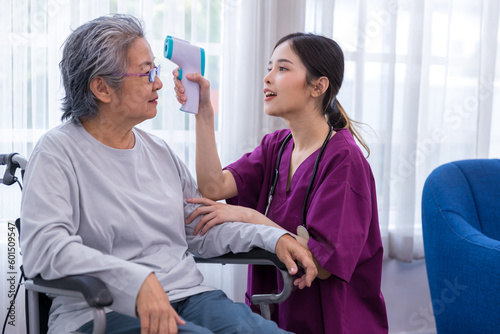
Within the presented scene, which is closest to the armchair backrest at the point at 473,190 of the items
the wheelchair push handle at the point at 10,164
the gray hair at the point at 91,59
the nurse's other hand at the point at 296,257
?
the nurse's other hand at the point at 296,257

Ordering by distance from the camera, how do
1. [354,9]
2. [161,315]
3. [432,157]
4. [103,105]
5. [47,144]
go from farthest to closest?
1. [432,157]
2. [354,9]
3. [103,105]
4. [47,144]
5. [161,315]

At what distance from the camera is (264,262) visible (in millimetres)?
1439

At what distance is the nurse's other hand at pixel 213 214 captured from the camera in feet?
5.09

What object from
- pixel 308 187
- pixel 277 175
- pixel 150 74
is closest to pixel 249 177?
pixel 277 175

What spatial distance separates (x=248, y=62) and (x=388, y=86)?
683 mm

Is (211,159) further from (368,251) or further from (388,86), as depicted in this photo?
(388,86)

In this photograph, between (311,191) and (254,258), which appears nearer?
(254,258)

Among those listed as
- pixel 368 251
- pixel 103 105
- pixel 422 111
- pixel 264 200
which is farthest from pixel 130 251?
pixel 422 111

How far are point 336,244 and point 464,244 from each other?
65 cm

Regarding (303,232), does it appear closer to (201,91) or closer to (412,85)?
(201,91)

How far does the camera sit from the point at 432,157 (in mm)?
2562

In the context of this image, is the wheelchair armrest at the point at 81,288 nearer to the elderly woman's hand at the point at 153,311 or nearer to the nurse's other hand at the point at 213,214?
the elderly woman's hand at the point at 153,311

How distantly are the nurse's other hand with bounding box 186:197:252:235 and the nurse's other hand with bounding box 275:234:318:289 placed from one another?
0.20 metres

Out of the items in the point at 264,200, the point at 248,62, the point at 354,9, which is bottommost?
the point at 264,200
